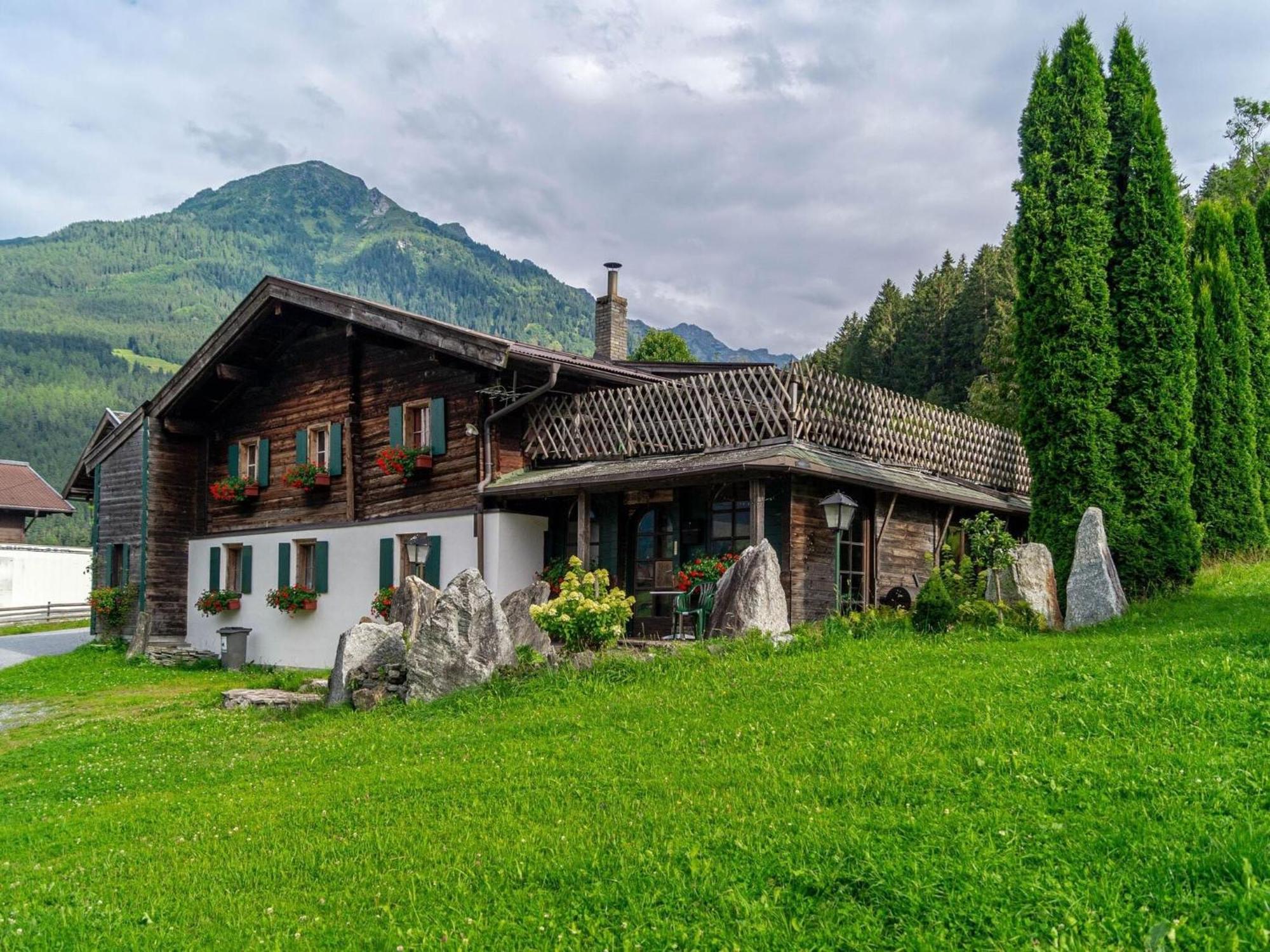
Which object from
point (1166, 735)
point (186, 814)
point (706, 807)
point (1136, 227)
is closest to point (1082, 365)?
point (1136, 227)

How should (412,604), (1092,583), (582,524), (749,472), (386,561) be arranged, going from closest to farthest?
(1092,583) → (749,472) → (412,604) → (582,524) → (386,561)

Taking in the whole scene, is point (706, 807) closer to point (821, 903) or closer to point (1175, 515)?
point (821, 903)

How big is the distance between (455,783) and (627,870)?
2.72 m

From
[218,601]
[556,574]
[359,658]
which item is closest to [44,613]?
[218,601]

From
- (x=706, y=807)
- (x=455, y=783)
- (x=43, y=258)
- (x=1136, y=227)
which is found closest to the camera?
(x=706, y=807)

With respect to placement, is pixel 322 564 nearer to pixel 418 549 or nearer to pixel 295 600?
pixel 295 600

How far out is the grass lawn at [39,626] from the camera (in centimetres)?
3578

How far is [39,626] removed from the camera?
37219mm

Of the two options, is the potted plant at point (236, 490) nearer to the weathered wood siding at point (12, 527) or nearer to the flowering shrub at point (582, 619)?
the flowering shrub at point (582, 619)

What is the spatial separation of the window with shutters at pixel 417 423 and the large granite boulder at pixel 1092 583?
11888mm

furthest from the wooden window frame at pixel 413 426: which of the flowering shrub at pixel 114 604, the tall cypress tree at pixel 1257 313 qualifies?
the tall cypress tree at pixel 1257 313

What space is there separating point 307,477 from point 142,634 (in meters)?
Result: 7.29

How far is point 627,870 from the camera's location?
5.50 m

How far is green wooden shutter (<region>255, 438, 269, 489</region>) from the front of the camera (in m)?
23.4
